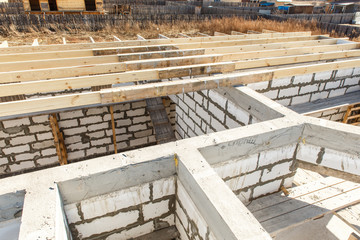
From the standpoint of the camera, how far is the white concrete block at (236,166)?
259cm

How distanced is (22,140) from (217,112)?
4.39m

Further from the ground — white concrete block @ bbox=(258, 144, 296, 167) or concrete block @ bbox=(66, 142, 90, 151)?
white concrete block @ bbox=(258, 144, 296, 167)

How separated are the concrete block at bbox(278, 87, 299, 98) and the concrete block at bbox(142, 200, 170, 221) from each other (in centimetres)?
342

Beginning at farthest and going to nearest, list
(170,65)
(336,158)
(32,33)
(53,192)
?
1. (32,33)
2. (170,65)
3. (336,158)
4. (53,192)

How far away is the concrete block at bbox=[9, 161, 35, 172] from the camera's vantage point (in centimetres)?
544

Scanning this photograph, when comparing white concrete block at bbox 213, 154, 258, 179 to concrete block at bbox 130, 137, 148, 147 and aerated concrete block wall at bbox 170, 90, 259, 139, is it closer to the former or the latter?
aerated concrete block wall at bbox 170, 90, 259, 139

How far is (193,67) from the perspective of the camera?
4.04 meters

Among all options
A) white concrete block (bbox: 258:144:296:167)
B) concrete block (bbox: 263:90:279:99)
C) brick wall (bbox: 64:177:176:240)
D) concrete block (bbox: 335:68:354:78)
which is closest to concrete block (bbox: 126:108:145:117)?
concrete block (bbox: 263:90:279:99)

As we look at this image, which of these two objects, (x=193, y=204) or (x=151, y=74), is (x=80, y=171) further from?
(x=151, y=74)

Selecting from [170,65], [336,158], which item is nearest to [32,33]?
[170,65]

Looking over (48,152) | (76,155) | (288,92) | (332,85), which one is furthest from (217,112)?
(48,152)

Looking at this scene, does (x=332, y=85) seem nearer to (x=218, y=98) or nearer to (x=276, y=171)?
(x=218, y=98)

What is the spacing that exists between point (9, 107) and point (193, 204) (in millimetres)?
2798

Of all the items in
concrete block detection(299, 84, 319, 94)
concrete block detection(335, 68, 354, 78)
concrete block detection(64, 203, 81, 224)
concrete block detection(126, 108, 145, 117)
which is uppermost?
concrete block detection(335, 68, 354, 78)
